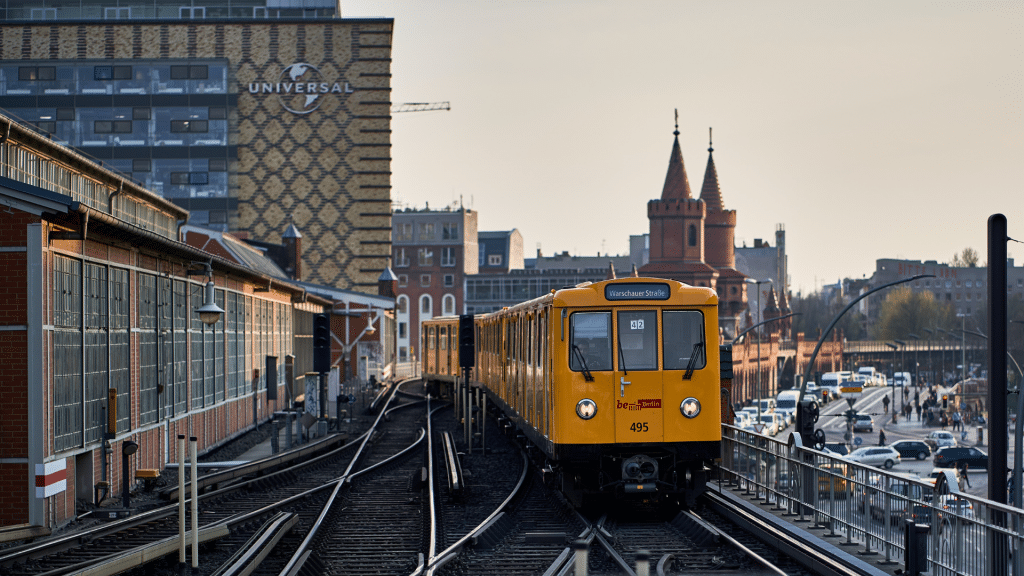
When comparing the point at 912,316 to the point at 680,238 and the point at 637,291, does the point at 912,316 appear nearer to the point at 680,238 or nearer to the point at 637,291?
the point at 680,238

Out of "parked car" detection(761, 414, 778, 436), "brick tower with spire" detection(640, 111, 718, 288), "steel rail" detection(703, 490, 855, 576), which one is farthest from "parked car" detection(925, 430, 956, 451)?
"steel rail" detection(703, 490, 855, 576)

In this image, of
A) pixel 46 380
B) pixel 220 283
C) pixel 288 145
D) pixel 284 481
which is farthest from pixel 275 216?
pixel 46 380

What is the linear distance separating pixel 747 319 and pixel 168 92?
5664 cm

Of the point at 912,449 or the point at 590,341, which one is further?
Answer: the point at 912,449

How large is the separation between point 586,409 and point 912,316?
5070 inches

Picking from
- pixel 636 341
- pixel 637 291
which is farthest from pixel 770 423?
pixel 637 291

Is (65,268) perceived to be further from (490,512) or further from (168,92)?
(168,92)

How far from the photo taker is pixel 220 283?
26000 mm

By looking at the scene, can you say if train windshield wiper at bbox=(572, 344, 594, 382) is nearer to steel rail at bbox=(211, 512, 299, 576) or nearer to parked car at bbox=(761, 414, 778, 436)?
steel rail at bbox=(211, 512, 299, 576)

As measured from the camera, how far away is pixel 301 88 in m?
69.9

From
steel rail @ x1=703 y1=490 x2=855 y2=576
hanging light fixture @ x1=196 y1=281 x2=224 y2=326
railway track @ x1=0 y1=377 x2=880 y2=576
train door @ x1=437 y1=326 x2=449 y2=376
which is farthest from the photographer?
train door @ x1=437 y1=326 x2=449 y2=376

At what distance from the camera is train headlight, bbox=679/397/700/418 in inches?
563

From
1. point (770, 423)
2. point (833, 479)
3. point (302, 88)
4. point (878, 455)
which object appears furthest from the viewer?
point (302, 88)

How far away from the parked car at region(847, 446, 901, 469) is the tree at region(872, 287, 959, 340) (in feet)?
279
